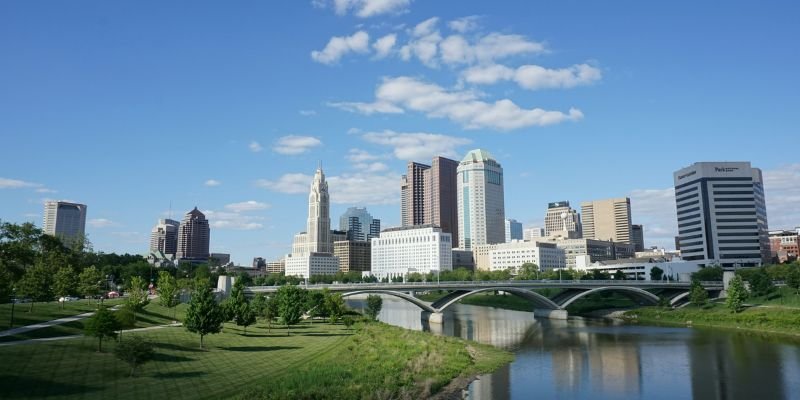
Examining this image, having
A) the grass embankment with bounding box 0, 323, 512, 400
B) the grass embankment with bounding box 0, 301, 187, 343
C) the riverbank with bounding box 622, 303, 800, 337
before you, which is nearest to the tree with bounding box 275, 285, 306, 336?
the grass embankment with bounding box 0, 323, 512, 400

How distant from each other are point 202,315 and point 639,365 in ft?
131

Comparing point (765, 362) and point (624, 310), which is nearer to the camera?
point (765, 362)

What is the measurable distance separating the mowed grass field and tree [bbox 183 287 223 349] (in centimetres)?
153

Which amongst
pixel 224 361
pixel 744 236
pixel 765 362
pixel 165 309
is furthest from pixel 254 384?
pixel 744 236

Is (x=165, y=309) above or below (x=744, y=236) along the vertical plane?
below

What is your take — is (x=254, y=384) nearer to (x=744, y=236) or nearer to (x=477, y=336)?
(x=477, y=336)

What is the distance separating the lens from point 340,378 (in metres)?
37.2

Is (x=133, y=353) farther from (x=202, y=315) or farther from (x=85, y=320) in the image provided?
(x=85, y=320)

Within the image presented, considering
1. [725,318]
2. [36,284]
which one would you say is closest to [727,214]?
[725,318]

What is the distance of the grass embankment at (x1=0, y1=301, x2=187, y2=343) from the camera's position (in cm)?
4342

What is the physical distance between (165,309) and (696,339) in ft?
238

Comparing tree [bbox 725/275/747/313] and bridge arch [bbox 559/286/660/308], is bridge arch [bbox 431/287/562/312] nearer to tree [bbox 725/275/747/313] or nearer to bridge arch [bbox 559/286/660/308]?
bridge arch [bbox 559/286/660/308]

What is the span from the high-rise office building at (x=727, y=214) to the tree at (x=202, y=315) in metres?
165

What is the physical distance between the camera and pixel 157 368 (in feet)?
124
